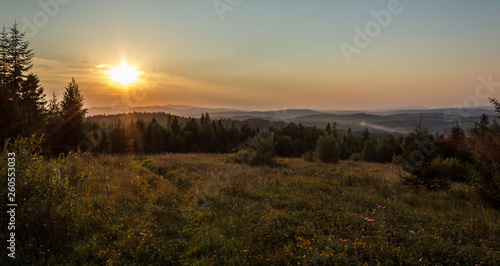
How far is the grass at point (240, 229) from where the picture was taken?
4.64 metres

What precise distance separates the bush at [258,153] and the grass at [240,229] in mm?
11885

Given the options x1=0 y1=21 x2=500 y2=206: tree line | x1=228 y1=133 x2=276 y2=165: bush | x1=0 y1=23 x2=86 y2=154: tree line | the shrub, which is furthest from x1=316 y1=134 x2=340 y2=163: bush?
the shrub

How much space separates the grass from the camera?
4.64 m

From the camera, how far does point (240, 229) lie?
19.6ft

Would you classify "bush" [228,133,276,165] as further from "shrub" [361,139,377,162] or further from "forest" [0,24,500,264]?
"shrub" [361,139,377,162]

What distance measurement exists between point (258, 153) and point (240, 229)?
15.6 m

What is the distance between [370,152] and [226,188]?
54220mm

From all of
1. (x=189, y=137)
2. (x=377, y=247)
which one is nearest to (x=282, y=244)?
(x=377, y=247)

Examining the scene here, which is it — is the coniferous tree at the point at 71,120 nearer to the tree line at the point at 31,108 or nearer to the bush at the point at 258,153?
the tree line at the point at 31,108

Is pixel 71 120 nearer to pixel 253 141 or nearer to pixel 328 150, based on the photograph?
pixel 253 141

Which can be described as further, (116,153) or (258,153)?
(116,153)

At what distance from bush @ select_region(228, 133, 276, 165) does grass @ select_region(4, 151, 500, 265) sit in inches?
468

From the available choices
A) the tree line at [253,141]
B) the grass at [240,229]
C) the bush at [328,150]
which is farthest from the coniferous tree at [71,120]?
the bush at [328,150]

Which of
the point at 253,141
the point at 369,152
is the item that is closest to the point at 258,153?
the point at 253,141
